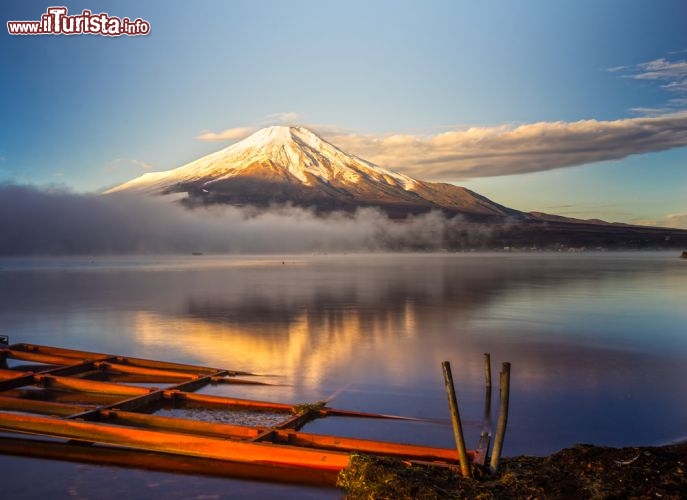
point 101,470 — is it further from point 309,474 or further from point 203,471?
point 309,474

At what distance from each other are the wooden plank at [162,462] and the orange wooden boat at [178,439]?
1 centimetres

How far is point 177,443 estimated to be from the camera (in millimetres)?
7535

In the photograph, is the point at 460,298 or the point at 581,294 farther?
the point at 581,294

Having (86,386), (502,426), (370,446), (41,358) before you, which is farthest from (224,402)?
(41,358)

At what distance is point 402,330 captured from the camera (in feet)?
64.9

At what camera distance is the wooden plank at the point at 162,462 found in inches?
275

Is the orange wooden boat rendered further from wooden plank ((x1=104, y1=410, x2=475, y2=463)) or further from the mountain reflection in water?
the mountain reflection in water

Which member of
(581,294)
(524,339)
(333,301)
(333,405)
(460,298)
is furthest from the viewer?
(581,294)

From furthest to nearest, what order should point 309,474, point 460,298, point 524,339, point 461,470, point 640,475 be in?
1. point 460,298
2. point 524,339
3. point 309,474
4. point 461,470
5. point 640,475

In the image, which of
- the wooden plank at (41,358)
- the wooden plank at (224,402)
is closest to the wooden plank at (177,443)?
the wooden plank at (224,402)

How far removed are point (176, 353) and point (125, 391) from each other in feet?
16.8

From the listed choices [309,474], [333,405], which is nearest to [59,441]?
Answer: [309,474]

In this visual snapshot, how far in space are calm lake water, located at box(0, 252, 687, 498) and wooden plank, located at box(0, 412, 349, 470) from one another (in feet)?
1.19

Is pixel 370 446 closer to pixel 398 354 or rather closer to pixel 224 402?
pixel 224 402
